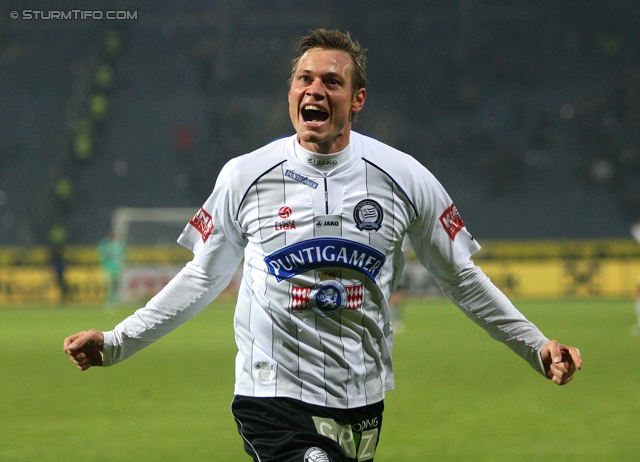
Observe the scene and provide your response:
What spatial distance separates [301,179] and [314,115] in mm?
250

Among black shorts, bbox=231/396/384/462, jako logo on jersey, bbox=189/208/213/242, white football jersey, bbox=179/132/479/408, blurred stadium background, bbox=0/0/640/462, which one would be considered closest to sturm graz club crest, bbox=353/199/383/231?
white football jersey, bbox=179/132/479/408

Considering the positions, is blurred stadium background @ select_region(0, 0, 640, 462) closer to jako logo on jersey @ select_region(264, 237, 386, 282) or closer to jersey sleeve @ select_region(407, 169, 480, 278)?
jersey sleeve @ select_region(407, 169, 480, 278)

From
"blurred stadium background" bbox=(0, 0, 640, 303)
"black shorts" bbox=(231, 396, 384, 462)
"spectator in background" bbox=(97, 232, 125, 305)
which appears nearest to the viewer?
"black shorts" bbox=(231, 396, 384, 462)

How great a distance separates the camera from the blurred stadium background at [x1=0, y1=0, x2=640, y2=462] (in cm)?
3112

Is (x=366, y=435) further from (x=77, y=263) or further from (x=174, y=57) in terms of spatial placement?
(x=174, y=57)

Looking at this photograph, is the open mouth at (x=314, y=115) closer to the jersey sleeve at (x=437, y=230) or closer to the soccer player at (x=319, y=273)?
the soccer player at (x=319, y=273)

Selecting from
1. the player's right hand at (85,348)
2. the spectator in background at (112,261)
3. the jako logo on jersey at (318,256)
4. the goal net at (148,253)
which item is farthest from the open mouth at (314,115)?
the goal net at (148,253)

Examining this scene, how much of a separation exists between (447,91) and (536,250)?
10.3 meters

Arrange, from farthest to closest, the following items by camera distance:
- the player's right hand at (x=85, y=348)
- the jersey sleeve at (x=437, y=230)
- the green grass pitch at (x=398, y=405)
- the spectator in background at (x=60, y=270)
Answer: the spectator in background at (x=60, y=270), the green grass pitch at (x=398, y=405), the jersey sleeve at (x=437, y=230), the player's right hand at (x=85, y=348)

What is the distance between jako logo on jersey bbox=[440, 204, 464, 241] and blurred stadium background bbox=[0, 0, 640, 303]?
30.9m

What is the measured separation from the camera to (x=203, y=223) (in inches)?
154

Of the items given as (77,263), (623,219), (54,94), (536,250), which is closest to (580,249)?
(536,250)

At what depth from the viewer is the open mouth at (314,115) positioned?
3691mm

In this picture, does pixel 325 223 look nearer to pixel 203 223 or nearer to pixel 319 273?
pixel 319 273
